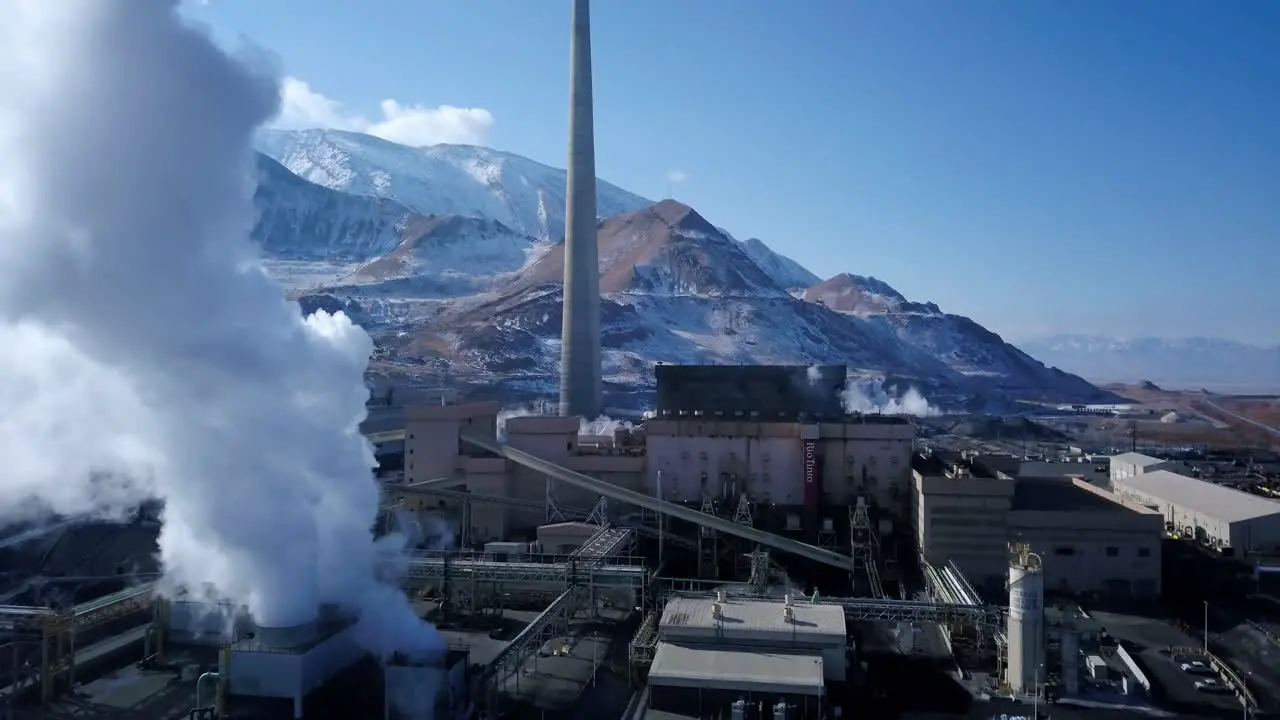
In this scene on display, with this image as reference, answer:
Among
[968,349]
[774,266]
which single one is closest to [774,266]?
[774,266]

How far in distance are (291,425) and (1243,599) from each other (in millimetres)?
23982

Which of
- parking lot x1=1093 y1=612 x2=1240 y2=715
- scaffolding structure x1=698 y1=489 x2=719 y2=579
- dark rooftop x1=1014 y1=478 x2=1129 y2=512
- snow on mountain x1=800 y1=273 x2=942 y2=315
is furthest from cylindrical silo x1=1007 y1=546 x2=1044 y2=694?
snow on mountain x1=800 y1=273 x2=942 y2=315

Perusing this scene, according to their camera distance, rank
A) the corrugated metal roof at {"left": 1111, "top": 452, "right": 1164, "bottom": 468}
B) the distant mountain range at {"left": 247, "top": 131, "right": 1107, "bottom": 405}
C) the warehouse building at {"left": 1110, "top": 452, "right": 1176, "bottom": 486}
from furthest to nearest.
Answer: the distant mountain range at {"left": 247, "top": 131, "right": 1107, "bottom": 405}, the corrugated metal roof at {"left": 1111, "top": 452, "right": 1164, "bottom": 468}, the warehouse building at {"left": 1110, "top": 452, "right": 1176, "bottom": 486}

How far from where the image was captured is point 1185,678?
1839 centimetres

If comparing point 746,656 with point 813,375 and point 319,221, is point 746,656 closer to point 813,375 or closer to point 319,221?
point 813,375

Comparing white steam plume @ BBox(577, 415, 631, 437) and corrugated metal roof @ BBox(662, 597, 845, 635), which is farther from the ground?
white steam plume @ BBox(577, 415, 631, 437)

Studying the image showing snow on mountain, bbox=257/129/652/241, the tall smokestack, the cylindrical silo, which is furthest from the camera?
snow on mountain, bbox=257/129/652/241

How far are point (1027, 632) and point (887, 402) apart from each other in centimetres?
6872

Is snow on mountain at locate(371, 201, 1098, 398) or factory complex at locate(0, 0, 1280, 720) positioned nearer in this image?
factory complex at locate(0, 0, 1280, 720)

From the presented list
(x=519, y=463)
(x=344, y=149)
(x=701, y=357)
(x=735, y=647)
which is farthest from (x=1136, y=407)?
(x=344, y=149)

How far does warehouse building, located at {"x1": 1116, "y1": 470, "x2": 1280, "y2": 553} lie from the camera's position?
29844mm

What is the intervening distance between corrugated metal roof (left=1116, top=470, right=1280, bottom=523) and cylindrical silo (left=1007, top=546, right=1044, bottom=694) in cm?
1725

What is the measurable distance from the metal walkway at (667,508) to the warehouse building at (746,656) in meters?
5.31

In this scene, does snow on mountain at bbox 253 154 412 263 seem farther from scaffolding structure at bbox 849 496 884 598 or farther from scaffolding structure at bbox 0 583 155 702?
scaffolding structure at bbox 0 583 155 702
